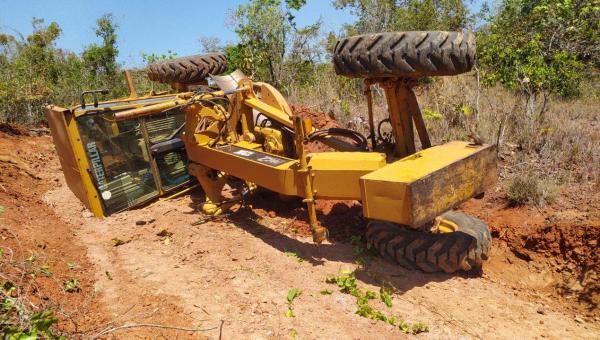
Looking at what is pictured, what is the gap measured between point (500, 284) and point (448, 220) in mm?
758

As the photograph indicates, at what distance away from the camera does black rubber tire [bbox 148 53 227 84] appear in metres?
6.84

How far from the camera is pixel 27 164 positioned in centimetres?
877

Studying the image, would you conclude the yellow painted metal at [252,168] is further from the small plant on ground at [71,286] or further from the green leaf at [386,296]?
the small plant on ground at [71,286]

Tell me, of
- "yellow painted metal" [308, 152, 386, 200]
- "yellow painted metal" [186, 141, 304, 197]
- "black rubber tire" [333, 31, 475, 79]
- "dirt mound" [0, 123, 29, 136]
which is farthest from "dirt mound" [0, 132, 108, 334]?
"dirt mound" [0, 123, 29, 136]

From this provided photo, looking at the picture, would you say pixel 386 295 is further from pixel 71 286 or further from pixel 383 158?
pixel 71 286

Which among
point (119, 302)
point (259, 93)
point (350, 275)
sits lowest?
point (350, 275)

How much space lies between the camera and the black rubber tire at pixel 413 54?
3268 mm

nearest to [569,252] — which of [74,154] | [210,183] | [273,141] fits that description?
[273,141]

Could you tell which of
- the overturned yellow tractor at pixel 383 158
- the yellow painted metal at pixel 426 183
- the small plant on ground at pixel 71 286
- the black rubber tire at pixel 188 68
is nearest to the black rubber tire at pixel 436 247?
the overturned yellow tractor at pixel 383 158

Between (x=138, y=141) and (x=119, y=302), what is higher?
(x=138, y=141)

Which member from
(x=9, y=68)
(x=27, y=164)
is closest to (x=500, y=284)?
(x=27, y=164)

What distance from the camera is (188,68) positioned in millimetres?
6832

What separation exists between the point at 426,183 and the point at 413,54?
97 centimetres

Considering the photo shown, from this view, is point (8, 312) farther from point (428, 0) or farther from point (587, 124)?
point (428, 0)
